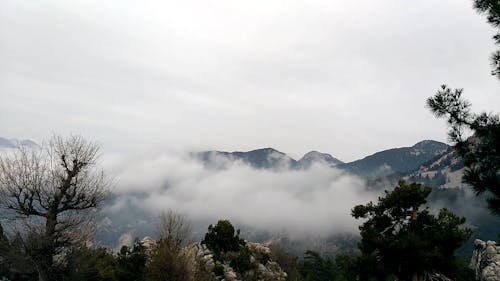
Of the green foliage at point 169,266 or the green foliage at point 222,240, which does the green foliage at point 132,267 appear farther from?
the green foliage at point 169,266

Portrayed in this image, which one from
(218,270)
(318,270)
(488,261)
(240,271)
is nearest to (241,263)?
(240,271)

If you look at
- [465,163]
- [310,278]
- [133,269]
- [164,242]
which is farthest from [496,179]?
[310,278]

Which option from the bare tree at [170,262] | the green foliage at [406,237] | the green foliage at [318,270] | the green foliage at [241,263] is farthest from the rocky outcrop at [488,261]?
the green foliage at [318,270]

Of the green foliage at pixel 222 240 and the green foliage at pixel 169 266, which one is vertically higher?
the green foliage at pixel 169 266

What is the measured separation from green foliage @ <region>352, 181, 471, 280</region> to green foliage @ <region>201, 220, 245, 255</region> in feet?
98.0

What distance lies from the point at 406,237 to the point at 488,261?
1667 cm

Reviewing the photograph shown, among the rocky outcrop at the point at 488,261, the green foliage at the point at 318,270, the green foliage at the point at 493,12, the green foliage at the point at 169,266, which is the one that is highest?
the green foliage at the point at 493,12

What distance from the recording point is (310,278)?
3748 inches

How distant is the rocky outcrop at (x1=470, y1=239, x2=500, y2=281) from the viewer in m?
41.1

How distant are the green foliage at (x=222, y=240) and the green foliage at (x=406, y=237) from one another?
2986 centimetres

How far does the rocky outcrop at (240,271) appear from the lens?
5369cm

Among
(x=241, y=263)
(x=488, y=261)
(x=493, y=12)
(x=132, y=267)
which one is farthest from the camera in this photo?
(x=241, y=263)

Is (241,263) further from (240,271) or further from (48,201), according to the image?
(48,201)

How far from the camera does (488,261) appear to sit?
4322cm
